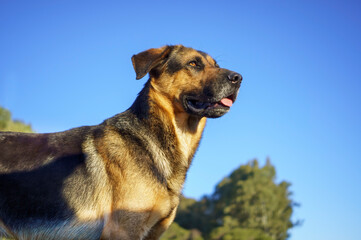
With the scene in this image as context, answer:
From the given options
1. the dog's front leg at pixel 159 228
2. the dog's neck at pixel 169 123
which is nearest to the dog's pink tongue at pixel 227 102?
the dog's neck at pixel 169 123

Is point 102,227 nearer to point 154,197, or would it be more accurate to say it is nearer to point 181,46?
point 154,197

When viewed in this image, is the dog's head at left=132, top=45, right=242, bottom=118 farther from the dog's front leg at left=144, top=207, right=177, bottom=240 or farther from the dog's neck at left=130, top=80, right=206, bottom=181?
the dog's front leg at left=144, top=207, right=177, bottom=240

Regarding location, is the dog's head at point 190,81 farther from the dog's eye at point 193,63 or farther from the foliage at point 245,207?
the foliage at point 245,207

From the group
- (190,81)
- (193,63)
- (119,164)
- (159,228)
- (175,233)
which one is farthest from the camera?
(175,233)

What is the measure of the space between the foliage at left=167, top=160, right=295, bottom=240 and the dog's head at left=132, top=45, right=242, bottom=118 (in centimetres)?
3008

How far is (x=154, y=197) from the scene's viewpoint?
443 centimetres

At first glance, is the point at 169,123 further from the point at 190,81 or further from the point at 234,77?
the point at 234,77

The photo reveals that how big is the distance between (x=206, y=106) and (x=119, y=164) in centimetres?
170

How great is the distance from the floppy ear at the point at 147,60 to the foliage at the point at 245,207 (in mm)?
30374

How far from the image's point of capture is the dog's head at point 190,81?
528 centimetres

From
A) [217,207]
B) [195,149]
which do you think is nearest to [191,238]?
[217,207]

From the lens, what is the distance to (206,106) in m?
5.33

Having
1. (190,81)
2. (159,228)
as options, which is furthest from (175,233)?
(190,81)

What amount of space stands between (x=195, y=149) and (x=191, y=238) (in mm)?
22744
